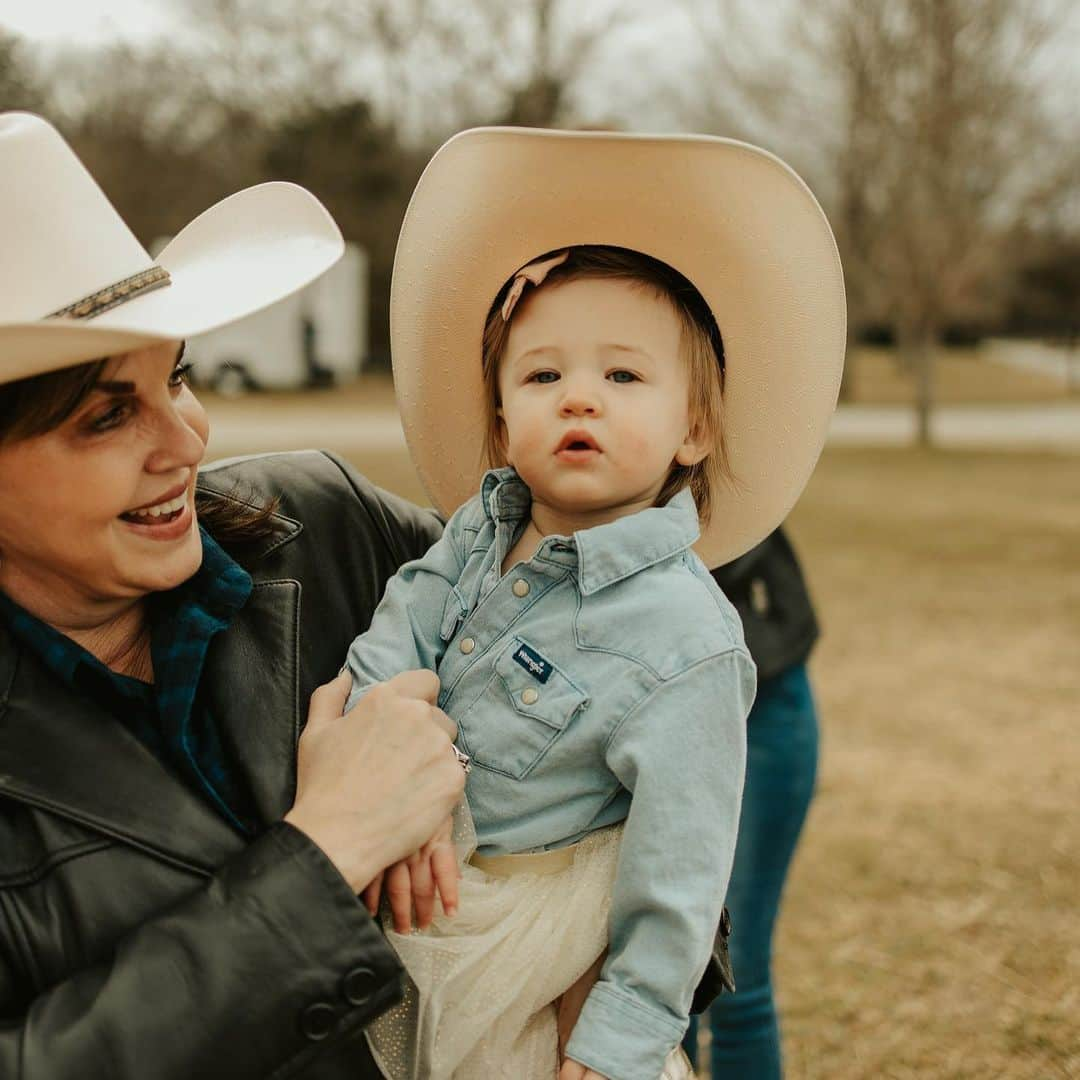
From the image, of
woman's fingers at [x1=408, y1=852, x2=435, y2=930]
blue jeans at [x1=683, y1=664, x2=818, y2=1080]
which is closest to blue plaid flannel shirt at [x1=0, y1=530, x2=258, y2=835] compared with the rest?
woman's fingers at [x1=408, y1=852, x2=435, y2=930]

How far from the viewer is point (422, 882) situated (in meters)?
1.60

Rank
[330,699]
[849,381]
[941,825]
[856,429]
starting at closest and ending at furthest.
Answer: [330,699], [941,825], [856,429], [849,381]

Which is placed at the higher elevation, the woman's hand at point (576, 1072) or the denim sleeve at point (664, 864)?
the denim sleeve at point (664, 864)

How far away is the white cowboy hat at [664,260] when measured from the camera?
174 cm

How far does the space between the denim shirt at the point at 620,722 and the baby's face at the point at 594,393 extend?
0.22 ft

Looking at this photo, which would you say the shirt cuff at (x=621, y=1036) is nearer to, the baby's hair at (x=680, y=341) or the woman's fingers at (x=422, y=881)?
the woman's fingers at (x=422, y=881)

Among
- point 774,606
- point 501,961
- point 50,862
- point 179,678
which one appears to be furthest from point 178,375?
point 774,606

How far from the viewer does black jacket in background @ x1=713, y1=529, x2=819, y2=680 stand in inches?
117

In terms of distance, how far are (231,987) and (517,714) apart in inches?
18.5

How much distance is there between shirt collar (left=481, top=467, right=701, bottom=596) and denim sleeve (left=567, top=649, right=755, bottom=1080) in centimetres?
17

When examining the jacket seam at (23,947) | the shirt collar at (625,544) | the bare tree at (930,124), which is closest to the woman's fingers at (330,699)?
the shirt collar at (625,544)

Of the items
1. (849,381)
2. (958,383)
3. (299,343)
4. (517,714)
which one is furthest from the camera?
(958,383)

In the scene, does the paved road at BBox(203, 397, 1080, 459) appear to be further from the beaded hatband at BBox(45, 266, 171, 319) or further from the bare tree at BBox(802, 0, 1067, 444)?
the beaded hatband at BBox(45, 266, 171, 319)

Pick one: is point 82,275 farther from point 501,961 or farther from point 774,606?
point 774,606
